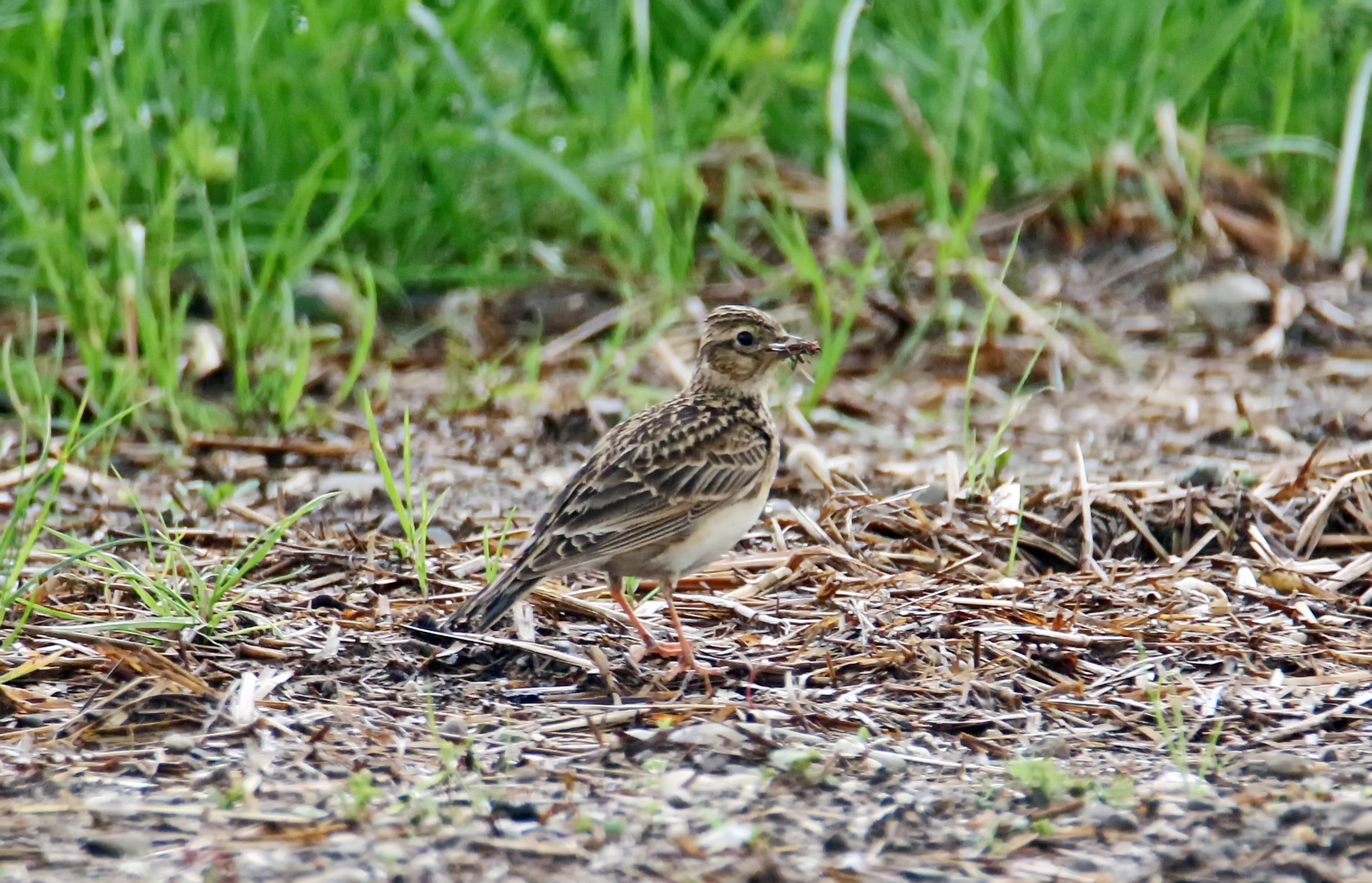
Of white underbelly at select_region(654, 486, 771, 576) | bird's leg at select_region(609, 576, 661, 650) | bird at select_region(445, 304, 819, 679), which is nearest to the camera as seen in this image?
bird at select_region(445, 304, 819, 679)

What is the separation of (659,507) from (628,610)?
12.0 inches

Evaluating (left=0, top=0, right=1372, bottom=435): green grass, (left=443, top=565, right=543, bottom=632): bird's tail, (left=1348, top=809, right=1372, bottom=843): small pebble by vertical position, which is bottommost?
(left=1348, top=809, right=1372, bottom=843): small pebble

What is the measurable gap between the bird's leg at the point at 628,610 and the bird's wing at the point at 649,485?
0.71 feet

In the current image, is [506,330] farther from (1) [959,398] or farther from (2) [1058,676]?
(2) [1058,676]

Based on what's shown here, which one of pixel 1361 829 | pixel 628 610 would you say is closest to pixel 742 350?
pixel 628 610

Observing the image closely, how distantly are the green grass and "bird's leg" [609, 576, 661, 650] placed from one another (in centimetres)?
219

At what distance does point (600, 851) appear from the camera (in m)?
3.29

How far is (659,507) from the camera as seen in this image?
4918 mm

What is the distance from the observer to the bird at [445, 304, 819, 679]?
4.59 m

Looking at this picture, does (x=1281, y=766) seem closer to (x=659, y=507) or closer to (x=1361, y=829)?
(x=1361, y=829)

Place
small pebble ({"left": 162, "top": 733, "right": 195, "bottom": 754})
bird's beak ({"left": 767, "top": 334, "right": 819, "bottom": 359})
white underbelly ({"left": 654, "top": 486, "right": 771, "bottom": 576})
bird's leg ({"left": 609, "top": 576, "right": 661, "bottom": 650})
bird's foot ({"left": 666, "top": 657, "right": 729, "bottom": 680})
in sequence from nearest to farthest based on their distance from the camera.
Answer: small pebble ({"left": 162, "top": 733, "right": 195, "bottom": 754}) < bird's foot ({"left": 666, "top": 657, "right": 729, "bottom": 680}) < bird's leg ({"left": 609, "top": 576, "right": 661, "bottom": 650}) < white underbelly ({"left": 654, "top": 486, "right": 771, "bottom": 576}) < bird's beak ({"left": 767, "top": 334, "right": 819, "bottom": 359})

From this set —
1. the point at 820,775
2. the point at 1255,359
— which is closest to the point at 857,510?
the point at 820,775

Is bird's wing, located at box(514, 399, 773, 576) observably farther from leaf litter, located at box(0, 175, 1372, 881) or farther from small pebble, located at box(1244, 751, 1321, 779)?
small pebble, located at box(1244, 751, 1321, 779)

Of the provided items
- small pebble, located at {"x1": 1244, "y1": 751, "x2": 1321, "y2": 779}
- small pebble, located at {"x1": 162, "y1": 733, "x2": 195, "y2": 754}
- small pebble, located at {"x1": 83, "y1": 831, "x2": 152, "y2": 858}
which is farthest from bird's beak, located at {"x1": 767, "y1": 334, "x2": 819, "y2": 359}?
small pebble, located at {"x1": 83, "y1": 831, "x2": 152, "y2": 858}
